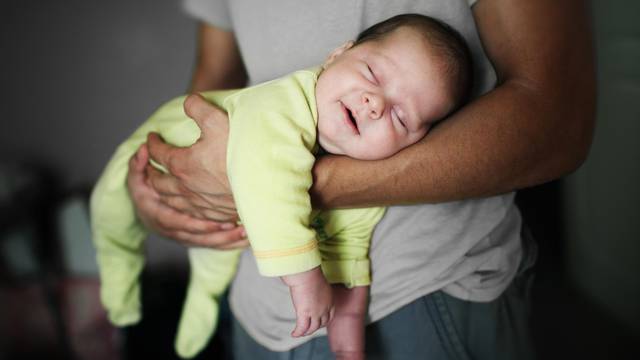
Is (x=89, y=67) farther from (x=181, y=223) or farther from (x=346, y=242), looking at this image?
(x=346, y=242)

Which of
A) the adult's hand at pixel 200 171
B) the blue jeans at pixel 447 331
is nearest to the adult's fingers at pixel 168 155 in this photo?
the adult's hand at pixel 200 171

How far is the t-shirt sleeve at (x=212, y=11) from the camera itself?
63 cm

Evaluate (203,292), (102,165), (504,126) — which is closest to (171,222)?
(203,292)

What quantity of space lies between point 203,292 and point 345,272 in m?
0.22

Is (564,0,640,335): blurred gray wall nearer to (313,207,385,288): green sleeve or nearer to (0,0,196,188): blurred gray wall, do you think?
(313,207,385,288): green sleeve

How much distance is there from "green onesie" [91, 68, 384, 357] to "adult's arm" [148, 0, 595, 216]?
37mm

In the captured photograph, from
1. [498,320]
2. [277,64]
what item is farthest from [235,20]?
[498,320]

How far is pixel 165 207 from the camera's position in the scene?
0.56 m

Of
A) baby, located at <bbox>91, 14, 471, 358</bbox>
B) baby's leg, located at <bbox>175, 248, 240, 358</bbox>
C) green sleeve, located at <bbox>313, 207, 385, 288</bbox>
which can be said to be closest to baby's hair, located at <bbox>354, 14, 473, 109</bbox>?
baby, located at <bbox>91, 14, 471, 358</bbox>

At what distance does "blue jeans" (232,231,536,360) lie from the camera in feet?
1.69

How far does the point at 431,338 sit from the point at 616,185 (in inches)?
11.3

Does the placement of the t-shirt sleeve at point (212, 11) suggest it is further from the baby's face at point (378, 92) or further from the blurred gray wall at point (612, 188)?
the blurred gray wall at point (612, 188)

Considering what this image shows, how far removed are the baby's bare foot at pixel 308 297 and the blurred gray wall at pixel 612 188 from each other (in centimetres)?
35

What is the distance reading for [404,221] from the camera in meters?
0.50
